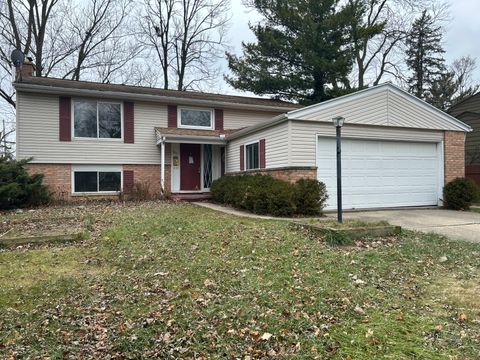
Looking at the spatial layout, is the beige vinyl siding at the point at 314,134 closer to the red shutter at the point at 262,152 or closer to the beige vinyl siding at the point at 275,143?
the beige vinyl siding at the point at 275,143

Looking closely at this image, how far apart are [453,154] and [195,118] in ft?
33.5

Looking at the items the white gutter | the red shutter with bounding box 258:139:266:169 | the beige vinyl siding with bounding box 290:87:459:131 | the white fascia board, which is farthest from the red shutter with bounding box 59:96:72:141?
the beige vinyl siding with bounding box 290:87:459:131

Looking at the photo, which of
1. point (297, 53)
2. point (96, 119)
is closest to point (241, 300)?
point (96, 119)

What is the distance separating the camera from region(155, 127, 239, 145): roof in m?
14.1

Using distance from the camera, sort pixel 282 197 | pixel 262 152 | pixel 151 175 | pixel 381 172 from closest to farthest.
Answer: pixel 282 197
pixel 381 172
pixel 262 152
pixel 151 175

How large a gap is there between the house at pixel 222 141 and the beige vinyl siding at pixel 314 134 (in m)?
0.03

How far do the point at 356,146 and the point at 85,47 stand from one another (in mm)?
20581

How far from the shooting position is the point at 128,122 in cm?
1470

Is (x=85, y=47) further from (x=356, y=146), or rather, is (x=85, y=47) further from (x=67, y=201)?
(x=356, y=146)

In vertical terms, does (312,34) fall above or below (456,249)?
above

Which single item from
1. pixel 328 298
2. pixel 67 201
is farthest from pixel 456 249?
pixel 67 201

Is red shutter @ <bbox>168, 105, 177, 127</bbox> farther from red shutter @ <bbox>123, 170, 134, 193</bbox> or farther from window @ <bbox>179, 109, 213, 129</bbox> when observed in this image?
red shutter @ <bbox>123, 170, 134, 193</bbox>

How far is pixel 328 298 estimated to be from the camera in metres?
3.79

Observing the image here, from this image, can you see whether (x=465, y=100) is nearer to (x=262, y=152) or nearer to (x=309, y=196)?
(x=262, y=152)
